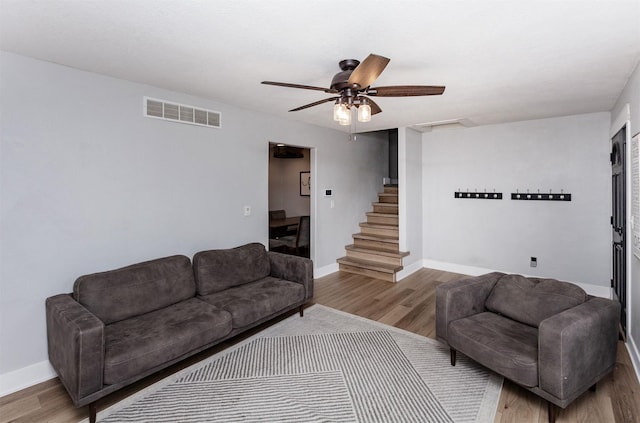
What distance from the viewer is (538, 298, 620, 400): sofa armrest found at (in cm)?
188

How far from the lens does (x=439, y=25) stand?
6.33 ft

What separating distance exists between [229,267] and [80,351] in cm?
155

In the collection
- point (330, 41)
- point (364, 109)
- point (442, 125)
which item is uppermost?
point (442, 125)

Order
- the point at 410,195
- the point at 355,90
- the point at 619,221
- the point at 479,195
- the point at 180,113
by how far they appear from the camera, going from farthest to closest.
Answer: the point at 410,195 → the point at 479,195 → the point at 619,221 → the point at 180,113 → the point at 355,90

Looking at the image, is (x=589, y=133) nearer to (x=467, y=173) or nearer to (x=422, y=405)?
(x=467, y=173)

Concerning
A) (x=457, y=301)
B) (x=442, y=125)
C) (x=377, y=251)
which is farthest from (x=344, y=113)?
(x=442, y=125)

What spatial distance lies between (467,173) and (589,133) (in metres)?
1.59

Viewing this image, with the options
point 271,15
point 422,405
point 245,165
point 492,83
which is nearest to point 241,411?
point 422,405

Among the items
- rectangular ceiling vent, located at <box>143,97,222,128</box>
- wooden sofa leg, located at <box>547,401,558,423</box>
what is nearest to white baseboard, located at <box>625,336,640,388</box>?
wooden sofa leg, located at <box>547,401,558,423</box>

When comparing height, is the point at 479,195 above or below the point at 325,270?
above

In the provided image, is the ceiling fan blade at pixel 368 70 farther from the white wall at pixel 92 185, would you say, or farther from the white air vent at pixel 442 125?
the white air vent at pixel 442 125

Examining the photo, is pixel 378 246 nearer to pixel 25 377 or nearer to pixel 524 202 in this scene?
pixel 524 202

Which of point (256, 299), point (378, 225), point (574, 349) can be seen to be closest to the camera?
point (574, 349)

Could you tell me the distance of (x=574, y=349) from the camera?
6.27ft
